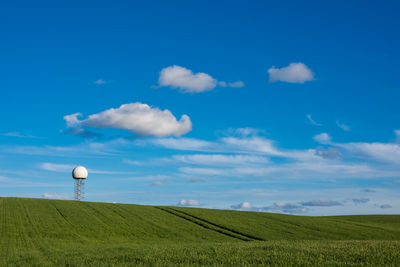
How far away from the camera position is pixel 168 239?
131ft

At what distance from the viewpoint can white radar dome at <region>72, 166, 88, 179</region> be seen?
77812 mm

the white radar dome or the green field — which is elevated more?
the white radar dome

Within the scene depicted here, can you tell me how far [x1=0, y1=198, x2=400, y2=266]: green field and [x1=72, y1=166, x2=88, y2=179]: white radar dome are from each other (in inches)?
573

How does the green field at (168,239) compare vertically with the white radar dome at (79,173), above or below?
below

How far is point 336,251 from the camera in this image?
1952cm

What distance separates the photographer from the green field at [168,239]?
1866cm

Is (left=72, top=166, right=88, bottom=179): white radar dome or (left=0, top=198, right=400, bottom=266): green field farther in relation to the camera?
(left=72, top=166, right=88, bottom=179): white radar dome

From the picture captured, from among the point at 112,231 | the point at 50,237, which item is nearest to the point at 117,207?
the point at 112,231

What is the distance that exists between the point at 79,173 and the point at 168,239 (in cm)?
4453

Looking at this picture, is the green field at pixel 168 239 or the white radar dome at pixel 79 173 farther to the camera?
the white radar dome at pixel 79 173

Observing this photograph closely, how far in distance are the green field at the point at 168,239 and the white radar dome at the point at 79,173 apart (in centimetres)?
1456

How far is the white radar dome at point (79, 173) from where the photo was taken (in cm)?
7781

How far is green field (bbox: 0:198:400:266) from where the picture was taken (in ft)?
61.2

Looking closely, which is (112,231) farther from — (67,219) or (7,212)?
(7,212)
